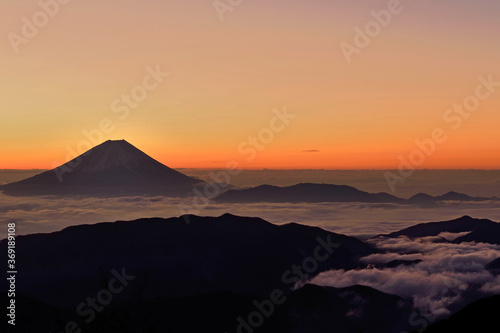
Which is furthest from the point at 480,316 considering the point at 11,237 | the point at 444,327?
the point at 11,237

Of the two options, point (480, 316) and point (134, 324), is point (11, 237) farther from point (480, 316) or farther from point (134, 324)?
point (480, 316)

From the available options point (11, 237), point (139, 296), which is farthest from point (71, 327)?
point (139, 296)

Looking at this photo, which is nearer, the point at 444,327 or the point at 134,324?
the point at 134,324

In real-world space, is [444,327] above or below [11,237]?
below

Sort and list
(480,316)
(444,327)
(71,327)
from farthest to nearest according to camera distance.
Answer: (71,327), (480,316), (444,327)

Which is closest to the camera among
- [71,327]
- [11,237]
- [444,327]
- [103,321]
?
[103,321]

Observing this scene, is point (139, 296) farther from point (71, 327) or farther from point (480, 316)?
point (71, 327)

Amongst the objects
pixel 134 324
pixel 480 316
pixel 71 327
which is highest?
pixel 134 324
